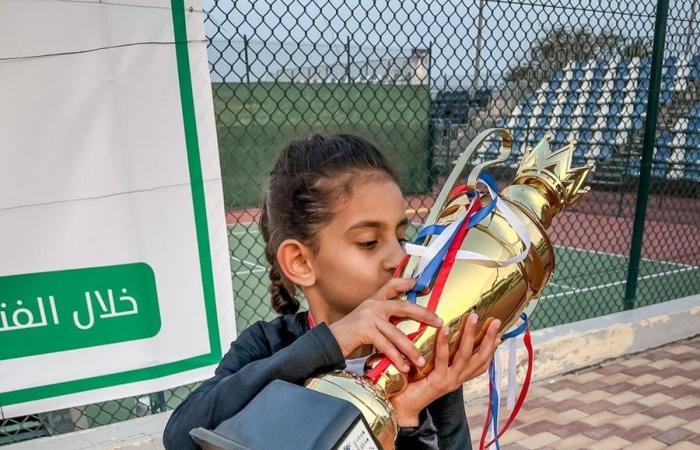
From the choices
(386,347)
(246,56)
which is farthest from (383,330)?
(246,56)

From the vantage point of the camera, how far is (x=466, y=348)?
979mm

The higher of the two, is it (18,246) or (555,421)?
(18,246)

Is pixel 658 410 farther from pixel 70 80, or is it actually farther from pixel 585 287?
pixel 585 287

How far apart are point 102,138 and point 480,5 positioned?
81.4 inches

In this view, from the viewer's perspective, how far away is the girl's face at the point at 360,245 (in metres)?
1.07

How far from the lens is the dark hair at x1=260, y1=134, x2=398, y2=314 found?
1123mm

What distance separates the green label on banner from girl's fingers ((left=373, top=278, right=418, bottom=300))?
1449 mm

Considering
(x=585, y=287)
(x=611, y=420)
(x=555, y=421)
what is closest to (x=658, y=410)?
(x=611, y=420)

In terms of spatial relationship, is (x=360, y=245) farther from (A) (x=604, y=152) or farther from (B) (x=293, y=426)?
(A) (x=604, y=152)

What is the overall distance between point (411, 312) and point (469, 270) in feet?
0.49

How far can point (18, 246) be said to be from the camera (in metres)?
2.00

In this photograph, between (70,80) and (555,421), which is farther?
(555,421)

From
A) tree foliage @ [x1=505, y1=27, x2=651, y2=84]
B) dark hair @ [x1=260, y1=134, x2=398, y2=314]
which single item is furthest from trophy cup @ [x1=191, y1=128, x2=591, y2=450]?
tree foliage @ [x1=505, y1=27, x2=651, y2=84]

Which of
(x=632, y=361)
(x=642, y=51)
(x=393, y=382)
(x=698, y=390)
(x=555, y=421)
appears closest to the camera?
(x=393, y=382)
